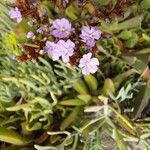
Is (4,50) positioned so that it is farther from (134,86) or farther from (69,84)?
(134,86)

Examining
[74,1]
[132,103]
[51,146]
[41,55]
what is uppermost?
[74,1]

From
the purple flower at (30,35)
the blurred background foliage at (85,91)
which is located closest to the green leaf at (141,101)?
the blurred background foliage at (85,91)

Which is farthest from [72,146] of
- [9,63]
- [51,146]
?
Answer: [9,63]

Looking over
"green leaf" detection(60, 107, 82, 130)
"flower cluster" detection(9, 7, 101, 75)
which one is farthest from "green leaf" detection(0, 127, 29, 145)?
"flower cluster" detection(9, 7, 101, 75)

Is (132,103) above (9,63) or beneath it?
beneath

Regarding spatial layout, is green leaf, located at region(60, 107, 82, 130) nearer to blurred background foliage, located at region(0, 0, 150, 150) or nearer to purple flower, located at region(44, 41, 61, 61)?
blurred background foliage, located at region(0, 0, 150, 150)

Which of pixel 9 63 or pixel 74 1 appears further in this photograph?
pixel 9 63

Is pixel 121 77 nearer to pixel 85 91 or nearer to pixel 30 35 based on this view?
pixel 85 91
